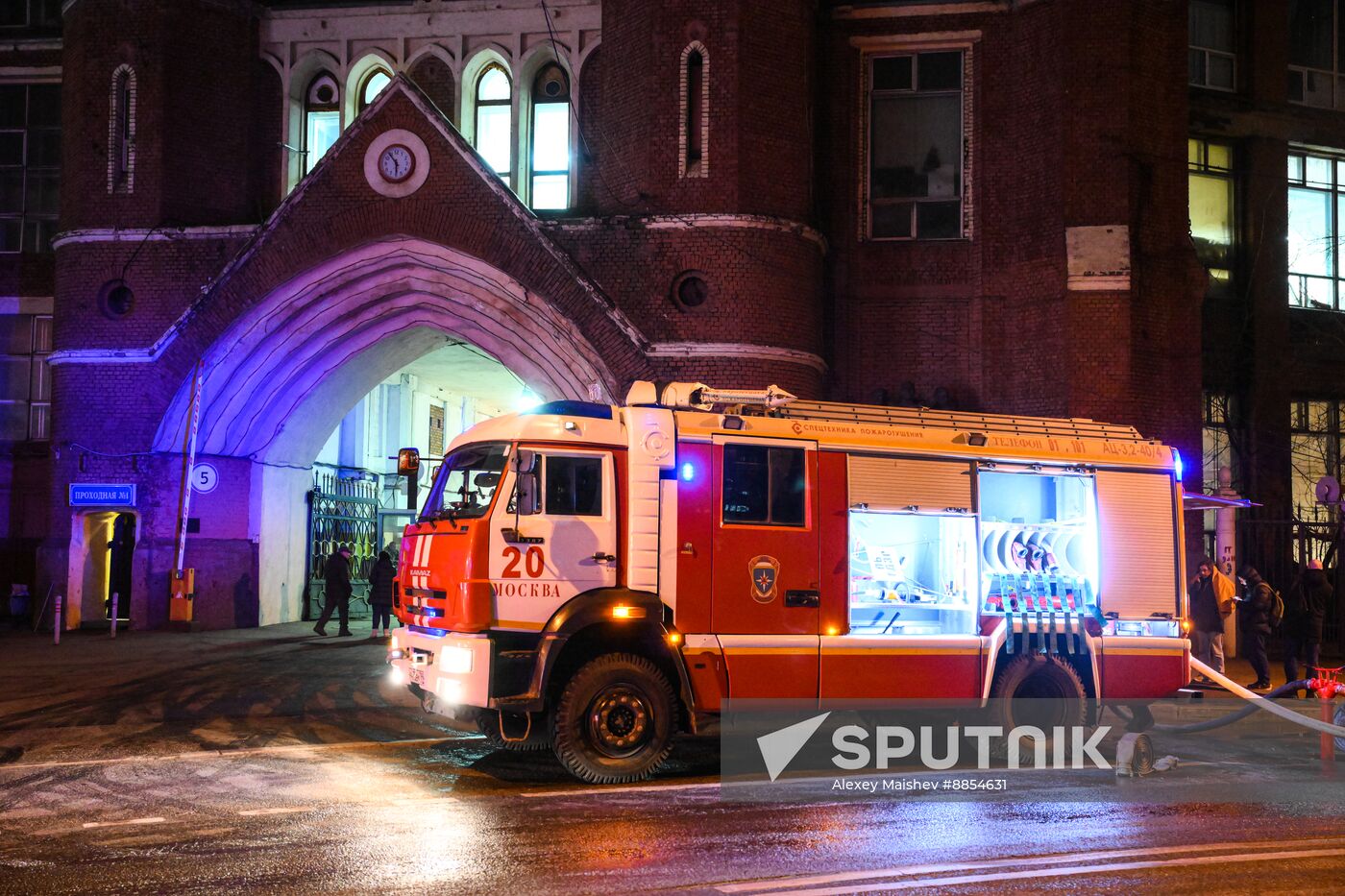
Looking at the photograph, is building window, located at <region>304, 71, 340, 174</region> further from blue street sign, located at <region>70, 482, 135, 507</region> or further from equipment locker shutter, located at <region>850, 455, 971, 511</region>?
equipment locker shutter, located at <region>850, 455, 971, 511</region>

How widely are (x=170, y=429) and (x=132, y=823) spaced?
15.2 metres

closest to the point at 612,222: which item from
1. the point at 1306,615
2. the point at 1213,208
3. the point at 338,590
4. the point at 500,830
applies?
the point at 338,590

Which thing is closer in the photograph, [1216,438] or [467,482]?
[467,482]

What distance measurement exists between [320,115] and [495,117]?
3.48m

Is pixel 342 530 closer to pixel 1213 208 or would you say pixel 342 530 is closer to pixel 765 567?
pixel 765 567

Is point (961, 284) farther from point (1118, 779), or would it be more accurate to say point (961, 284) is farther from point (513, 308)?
point (1118, 779)

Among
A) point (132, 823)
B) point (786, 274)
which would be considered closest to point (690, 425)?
point (132, 823)

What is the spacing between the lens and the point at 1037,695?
38.1ft

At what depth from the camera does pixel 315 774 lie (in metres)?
9.92

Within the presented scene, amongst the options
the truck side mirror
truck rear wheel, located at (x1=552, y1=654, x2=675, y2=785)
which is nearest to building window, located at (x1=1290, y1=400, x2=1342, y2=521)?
truck rear wheel, located at (x1=552, y1=654, x2=675, y2=785)

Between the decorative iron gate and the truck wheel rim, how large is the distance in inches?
617

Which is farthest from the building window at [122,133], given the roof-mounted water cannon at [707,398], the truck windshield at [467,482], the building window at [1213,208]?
the building window at [1213,208]

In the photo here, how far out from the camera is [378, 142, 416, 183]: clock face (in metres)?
21.2

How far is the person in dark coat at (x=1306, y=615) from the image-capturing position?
16.2 meters
